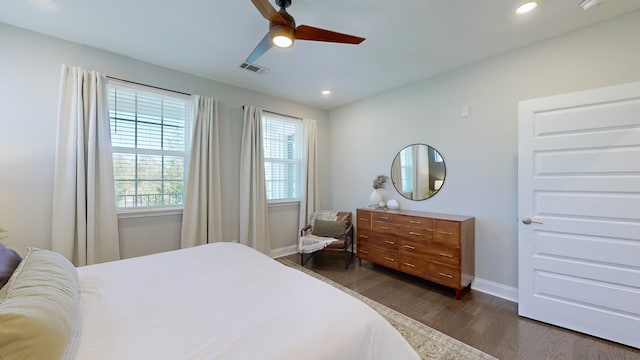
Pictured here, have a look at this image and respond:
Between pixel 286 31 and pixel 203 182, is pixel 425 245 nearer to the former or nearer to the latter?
pixel 286 31

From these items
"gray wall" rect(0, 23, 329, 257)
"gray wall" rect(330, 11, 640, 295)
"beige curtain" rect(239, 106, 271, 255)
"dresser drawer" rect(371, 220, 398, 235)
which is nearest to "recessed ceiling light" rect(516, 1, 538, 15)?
"gray wall" rect(330, 11, 640, 295)

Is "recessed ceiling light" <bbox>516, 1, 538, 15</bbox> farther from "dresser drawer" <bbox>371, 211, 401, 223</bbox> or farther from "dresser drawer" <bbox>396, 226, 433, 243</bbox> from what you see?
"dresser drawer" <bbox>371, 211, 401, 223</bbox>

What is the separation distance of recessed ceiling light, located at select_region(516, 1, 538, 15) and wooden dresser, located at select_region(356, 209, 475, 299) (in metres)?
1.98

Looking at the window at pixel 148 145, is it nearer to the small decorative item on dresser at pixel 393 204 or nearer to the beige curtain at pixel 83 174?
the beige curtain at pixel 83 174

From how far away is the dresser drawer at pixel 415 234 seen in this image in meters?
2.88

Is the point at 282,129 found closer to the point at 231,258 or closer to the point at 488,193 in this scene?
the point at 231,258

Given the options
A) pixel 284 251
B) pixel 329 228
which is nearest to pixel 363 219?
pixel 329 228

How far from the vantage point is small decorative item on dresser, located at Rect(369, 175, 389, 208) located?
383cm

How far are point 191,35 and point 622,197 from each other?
407 centimetres

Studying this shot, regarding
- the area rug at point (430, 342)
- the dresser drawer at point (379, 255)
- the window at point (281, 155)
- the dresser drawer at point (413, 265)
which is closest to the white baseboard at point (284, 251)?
the window at point (281, 155)

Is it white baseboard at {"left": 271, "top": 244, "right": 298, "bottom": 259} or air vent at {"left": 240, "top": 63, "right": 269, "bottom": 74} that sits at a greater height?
air vent at {"left": 240, "top": 63, "right": 269, "bottom": 74}

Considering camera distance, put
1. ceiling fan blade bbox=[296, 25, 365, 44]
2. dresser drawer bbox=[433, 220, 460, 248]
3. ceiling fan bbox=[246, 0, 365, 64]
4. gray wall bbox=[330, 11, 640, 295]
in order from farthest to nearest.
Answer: dresser drawer bbox=[433, 220, 460, 248]
gray wall bbox=[330, 11, 640, 295]
ceiling fan blade bbox=[296, 25, 365, 44]
ceiling fan bbox=[246, 0, 365, 64]

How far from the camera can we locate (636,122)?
75.7 inches

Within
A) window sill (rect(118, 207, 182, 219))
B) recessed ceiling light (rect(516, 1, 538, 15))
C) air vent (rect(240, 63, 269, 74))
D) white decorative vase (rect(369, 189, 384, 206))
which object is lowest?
window sill (rect(118, 207, 182, 219))
